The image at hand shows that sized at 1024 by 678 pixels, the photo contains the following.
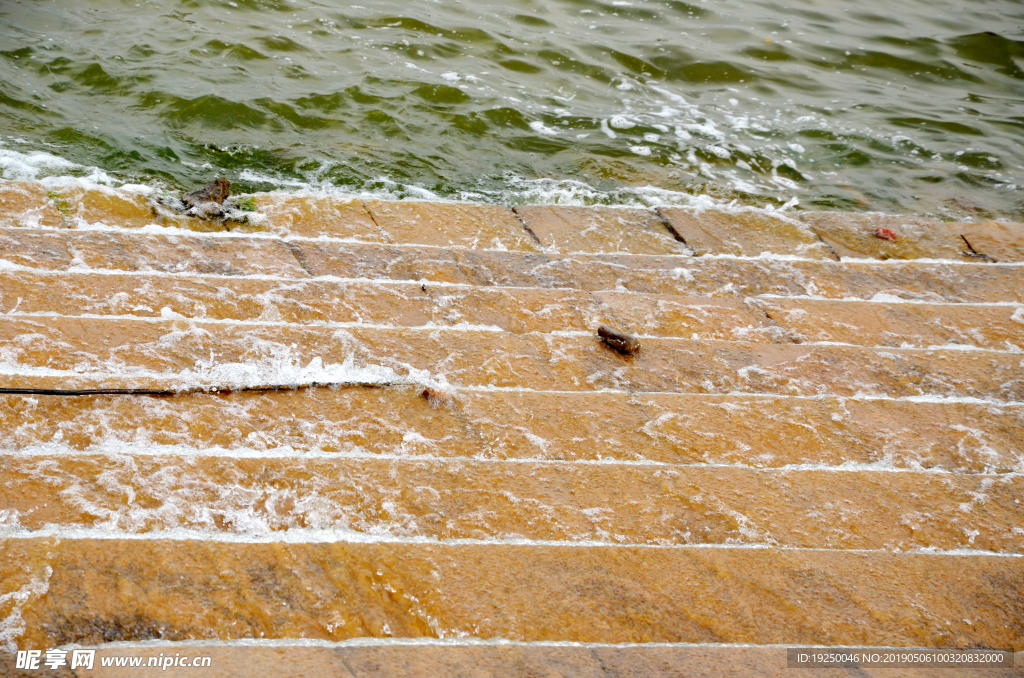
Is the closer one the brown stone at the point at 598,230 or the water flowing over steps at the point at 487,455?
the water flowing over steps at the point at 487,455

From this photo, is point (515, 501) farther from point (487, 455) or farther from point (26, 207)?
point (26, 207)

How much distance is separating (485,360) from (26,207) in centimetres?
288

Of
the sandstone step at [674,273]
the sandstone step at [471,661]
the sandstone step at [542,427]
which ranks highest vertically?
the sandstone step at [674,273]

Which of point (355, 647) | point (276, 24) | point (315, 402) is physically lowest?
point (355, 647)

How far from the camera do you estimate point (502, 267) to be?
4527 millimetres

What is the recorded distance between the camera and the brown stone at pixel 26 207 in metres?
4.28

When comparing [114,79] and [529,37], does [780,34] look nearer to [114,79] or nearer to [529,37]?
[529,37]

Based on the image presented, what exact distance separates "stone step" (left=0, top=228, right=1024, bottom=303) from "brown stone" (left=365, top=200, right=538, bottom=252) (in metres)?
0.29

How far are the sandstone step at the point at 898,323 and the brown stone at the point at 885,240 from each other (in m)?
0.88

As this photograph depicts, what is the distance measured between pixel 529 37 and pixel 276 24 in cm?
315

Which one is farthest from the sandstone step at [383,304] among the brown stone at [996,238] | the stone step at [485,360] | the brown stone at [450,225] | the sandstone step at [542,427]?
the brown stone at [996,238]

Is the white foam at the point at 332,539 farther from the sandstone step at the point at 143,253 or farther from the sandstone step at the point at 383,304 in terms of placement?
the sandstone step at the point at 143,253

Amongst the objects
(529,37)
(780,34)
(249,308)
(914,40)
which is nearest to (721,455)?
(249,308)

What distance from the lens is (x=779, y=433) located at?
341cm
